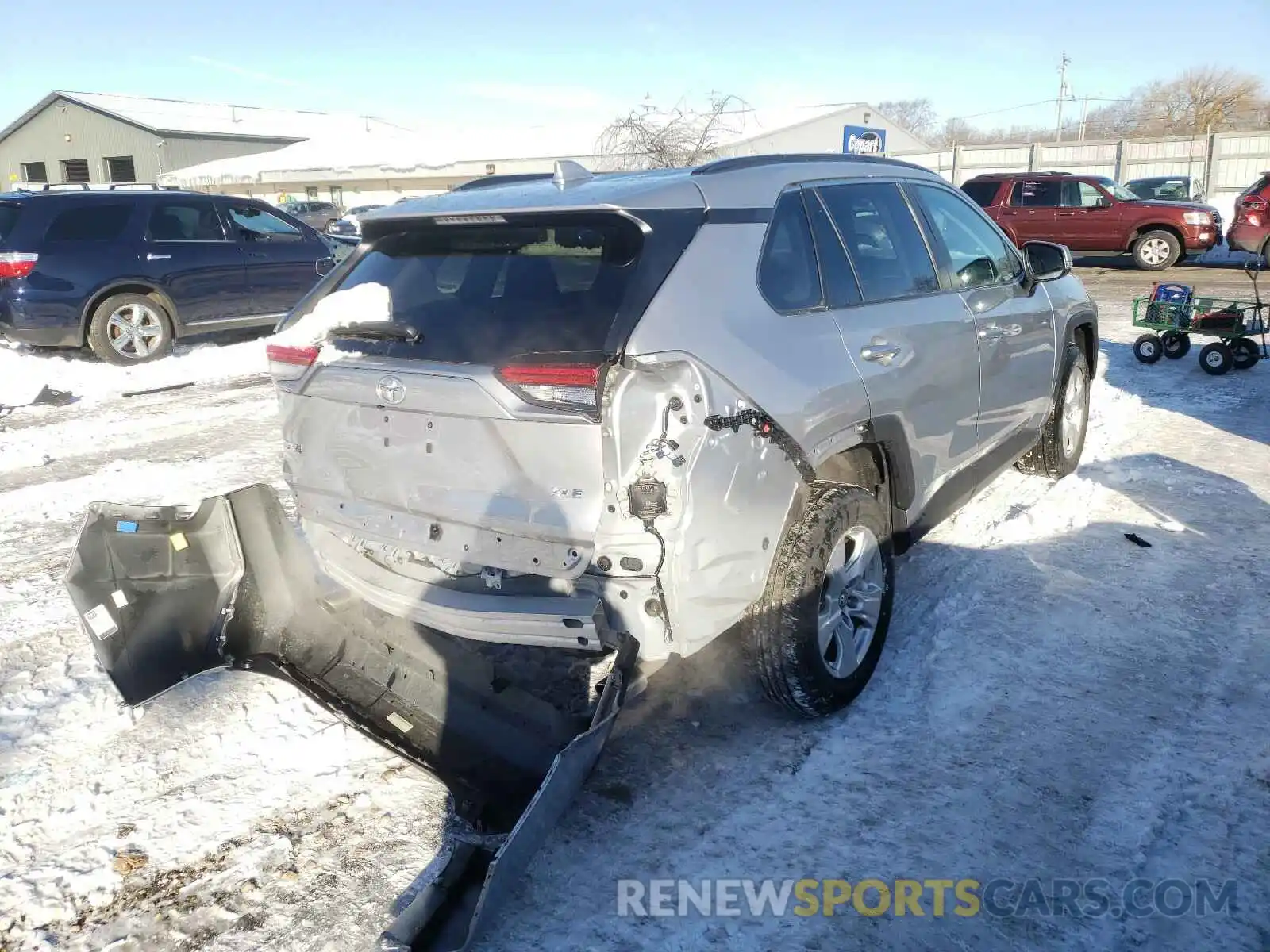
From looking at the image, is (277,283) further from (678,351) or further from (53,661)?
(678,351)

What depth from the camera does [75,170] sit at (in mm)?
48562

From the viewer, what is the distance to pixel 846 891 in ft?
8.73

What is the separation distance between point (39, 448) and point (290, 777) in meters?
5.32

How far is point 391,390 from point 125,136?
52262mm

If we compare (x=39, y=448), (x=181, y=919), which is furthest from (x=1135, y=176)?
(x=181, y=919)

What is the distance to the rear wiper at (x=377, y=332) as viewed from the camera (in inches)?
119

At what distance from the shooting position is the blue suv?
950cm

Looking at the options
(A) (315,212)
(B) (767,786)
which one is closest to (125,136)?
(A) (315,212)

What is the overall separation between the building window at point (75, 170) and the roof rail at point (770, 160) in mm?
53766

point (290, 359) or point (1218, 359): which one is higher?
point (290, 359)

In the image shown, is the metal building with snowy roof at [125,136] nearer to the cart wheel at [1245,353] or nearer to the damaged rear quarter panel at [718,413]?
the cart wheel at [1245,353]

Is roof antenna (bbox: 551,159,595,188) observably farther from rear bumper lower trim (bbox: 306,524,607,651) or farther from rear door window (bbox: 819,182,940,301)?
rear bumper lower trim (bbox: 306,524,607,651)

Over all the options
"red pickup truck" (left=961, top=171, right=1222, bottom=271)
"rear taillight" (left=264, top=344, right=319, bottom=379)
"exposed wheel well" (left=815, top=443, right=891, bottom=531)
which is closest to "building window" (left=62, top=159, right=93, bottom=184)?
"red pickup truck" (left=961, top=171, right=1222, bottom=271)

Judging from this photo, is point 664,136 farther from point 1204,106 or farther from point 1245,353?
point 1204,106
